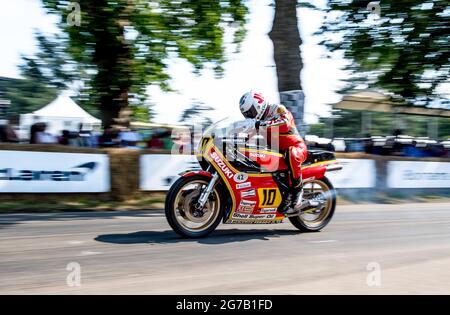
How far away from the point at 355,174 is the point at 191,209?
9.89 m

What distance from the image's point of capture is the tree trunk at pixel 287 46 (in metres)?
13.4

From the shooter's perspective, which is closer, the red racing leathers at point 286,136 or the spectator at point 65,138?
the red racing leathers at point 286,136

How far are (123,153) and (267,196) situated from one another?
5.75 meters

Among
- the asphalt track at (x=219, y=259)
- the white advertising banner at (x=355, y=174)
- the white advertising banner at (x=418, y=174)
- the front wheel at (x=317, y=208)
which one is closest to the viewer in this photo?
the asphalt track at (x=219, y=259)

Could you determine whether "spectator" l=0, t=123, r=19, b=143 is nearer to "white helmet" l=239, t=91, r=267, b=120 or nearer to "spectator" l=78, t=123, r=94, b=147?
"spectator" l=78, t=123, r=94, b=147

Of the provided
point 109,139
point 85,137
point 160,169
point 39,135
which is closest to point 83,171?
point 39,135

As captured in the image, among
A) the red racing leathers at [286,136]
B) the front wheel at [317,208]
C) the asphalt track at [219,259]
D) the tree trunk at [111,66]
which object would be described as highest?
the tree trunk at [111,66]

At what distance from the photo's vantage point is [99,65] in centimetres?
1512

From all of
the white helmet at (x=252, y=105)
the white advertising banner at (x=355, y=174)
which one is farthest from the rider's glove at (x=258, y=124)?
the white advertising banner at (x=355, y=174)

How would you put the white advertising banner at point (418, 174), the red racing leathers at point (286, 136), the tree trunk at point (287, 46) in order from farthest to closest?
1. the white advertising banner at point (418, 174)
2. the tree trunk at point (287, 46)
3. the red racing leathers at point (286, 136)

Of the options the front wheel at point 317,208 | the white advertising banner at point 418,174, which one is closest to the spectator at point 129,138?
the front wheel at point 317,208

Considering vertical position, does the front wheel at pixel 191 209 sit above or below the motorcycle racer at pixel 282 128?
below

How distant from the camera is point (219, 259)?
→ 550 centimetres

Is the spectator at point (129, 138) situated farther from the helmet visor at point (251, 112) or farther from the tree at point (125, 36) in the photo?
the helmet visor at point (251, 112)
